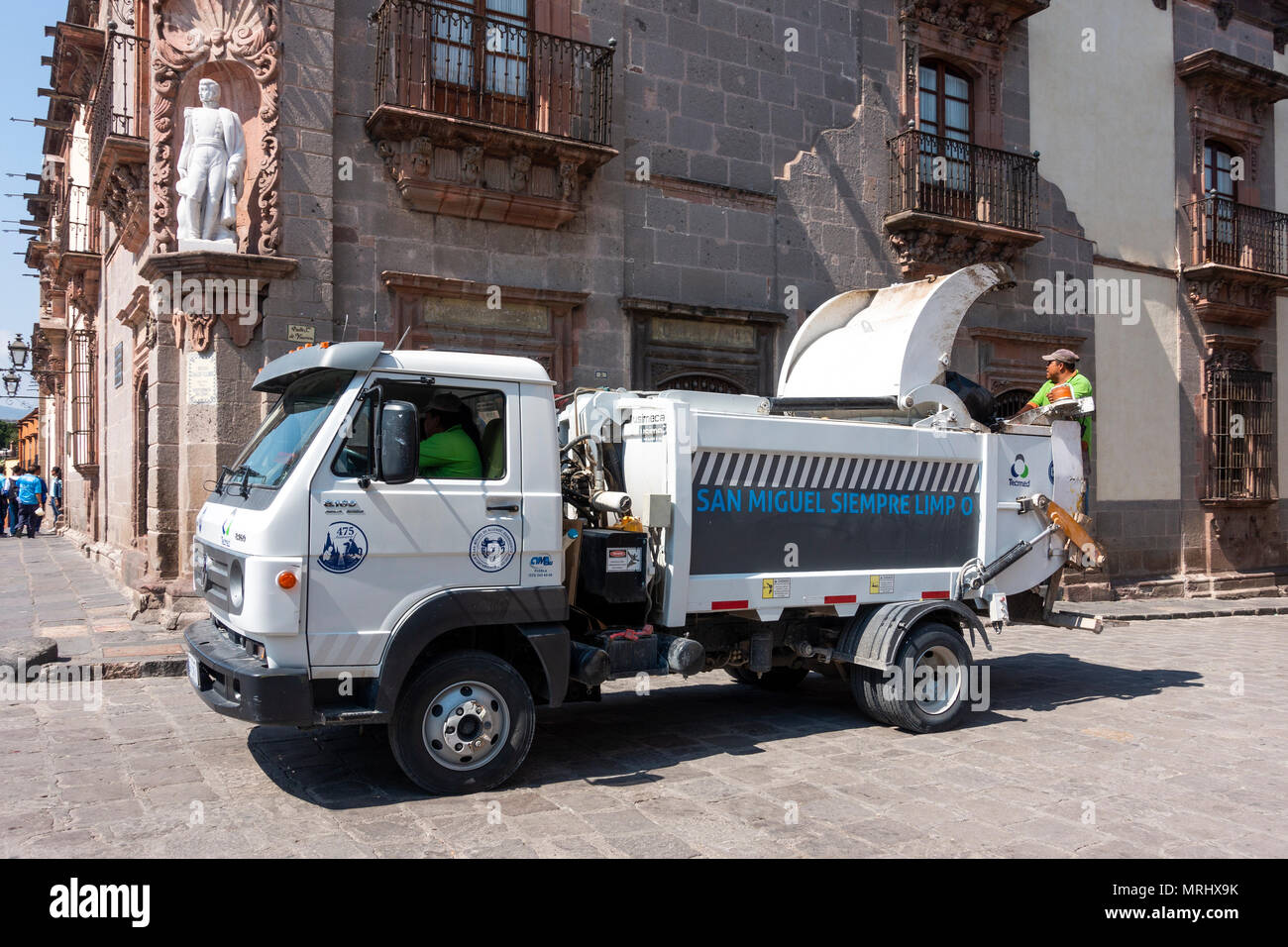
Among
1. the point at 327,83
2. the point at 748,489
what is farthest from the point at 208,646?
the point at 327,83

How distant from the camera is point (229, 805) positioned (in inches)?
201

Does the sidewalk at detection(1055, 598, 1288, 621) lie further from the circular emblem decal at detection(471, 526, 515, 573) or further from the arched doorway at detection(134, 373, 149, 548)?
the arched doorway at detection(134, 373, 149, 548)

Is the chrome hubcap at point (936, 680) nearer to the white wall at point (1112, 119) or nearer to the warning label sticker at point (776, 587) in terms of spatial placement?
the warning label sticker at point (776, 587)

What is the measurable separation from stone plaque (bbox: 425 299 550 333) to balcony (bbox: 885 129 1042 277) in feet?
18.9

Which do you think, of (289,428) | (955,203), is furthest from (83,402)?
(289,428)

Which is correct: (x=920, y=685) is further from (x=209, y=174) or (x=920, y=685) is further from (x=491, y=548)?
(x=209, y=174)

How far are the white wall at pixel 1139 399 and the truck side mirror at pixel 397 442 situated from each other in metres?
14.6

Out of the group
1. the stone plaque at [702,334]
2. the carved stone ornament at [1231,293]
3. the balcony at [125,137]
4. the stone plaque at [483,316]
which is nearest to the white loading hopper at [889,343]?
the stone plaque at [483,316]

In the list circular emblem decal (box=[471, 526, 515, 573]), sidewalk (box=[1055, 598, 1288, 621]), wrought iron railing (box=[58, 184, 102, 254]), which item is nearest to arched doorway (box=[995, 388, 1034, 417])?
sidewalk (box=[1055, 598, 1288, 621])

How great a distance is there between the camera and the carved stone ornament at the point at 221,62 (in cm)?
1045

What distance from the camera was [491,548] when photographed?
5.43 meters

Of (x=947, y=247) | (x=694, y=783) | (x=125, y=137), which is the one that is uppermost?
(x=125, y=137)

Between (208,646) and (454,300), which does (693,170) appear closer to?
(454,300)

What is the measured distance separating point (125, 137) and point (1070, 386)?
9.91 m
